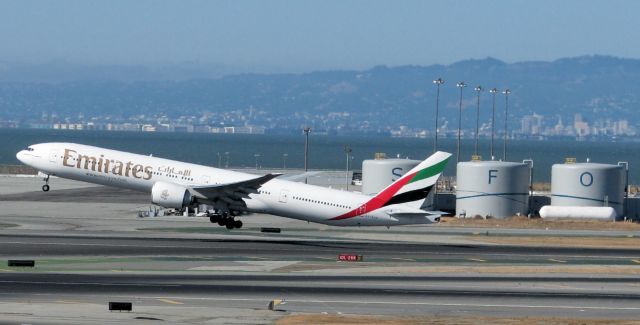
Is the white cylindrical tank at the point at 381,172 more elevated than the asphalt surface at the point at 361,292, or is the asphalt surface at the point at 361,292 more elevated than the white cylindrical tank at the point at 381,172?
Result: the white cylindrical tank at the point at 381,172

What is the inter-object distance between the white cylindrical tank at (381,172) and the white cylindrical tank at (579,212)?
1304 centimetres

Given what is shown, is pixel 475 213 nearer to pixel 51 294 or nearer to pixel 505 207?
pixel 505 207

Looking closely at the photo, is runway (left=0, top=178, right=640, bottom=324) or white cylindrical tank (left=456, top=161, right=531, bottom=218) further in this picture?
white cylindrical tank (left=456, top=161, right=531, bottom=218)

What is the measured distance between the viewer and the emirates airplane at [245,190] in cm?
6969

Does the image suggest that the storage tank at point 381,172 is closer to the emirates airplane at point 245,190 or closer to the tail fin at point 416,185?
the emirates airplane at point 245,190

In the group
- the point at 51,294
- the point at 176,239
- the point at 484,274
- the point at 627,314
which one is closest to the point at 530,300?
the point at 627,314

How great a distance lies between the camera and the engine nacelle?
7119 cm

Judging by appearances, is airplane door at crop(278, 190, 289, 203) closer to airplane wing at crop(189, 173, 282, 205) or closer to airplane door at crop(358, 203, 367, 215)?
airplane wing at crop(189, 173, 282, 205)

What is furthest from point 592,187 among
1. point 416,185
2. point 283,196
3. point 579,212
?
point 283,196

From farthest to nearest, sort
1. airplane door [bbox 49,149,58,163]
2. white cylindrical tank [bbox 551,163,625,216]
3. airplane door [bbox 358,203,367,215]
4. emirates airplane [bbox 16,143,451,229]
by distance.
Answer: white cylindrical tank [bbox 551,163,625,216] < airplane door [bbox 49,149,58,163] < airplane door [bbox 358,203,367,215] < emirates airplane [bbox 16,143,451,229]

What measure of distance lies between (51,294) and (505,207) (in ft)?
211

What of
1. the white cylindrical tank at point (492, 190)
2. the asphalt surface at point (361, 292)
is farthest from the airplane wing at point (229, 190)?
the white cylindrical tank at point (492, 190)

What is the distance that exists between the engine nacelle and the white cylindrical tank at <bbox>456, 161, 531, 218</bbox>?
123ft

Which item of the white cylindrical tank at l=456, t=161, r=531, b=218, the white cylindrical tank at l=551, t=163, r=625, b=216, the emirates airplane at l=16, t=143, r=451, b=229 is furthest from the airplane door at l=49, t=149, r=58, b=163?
the white cylindrical tank at l=551, t=163, r=625, b=216
